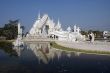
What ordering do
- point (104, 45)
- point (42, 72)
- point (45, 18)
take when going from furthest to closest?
point (45, 18) < point (104, 45) < point (42, 72)

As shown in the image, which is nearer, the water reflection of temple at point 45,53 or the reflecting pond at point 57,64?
the reflecting pond at point 57,64

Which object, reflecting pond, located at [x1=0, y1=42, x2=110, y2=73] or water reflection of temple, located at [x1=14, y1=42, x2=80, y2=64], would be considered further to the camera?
water reflection of temple, located at [x1=14, y1=42, x2=80, y2=64]

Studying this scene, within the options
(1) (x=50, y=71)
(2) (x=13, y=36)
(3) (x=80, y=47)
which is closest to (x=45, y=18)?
(2) (x=13, y=36)

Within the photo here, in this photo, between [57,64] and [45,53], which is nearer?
[57,64]

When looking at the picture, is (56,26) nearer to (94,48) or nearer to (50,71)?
(94,48)

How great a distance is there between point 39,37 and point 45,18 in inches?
375

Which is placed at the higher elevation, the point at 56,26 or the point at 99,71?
the point at 56,26

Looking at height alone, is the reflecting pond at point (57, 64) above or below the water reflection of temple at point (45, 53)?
below

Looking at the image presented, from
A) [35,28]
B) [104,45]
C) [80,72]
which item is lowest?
[80,72]

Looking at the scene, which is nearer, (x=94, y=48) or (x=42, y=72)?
(x=42, y=72)

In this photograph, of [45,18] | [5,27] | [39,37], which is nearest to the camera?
[39,37]

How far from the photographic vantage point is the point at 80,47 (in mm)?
31891

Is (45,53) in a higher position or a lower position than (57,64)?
higher

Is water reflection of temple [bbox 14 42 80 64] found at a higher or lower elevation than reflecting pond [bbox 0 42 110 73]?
higher
